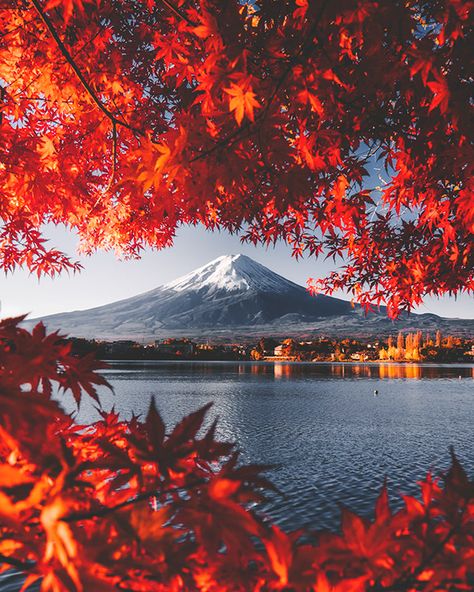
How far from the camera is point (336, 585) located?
48.3 inches

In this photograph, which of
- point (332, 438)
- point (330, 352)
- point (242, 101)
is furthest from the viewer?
point (330, 352)

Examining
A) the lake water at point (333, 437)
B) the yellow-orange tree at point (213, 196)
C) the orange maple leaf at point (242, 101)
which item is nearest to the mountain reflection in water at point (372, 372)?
the lake water at point (333, 437)

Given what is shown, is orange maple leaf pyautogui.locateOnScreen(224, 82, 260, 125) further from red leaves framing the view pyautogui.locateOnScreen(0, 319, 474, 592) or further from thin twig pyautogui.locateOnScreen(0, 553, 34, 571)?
thin twig pyautogui.locateOnScreen(0, 553, 34, 571)

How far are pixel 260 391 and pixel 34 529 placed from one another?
33.9m

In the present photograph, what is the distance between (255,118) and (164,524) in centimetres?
209

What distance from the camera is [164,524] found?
1.04 meters

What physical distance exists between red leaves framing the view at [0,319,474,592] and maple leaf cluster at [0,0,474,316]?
4.05 ft

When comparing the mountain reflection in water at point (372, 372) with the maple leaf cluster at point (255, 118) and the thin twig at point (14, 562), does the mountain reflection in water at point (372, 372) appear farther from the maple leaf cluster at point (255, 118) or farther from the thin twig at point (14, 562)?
the thin twig at point (14, 562)

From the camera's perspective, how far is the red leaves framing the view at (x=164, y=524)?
93 centimetres

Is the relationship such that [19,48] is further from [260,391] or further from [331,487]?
[260,391]

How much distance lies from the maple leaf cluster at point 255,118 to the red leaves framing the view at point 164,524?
123 cm

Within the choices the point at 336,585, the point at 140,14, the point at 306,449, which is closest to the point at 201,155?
the point at 336,585

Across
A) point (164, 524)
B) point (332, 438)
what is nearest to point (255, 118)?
point (164, 524)

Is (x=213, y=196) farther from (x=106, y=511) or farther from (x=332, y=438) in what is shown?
(x=332, y=438)
